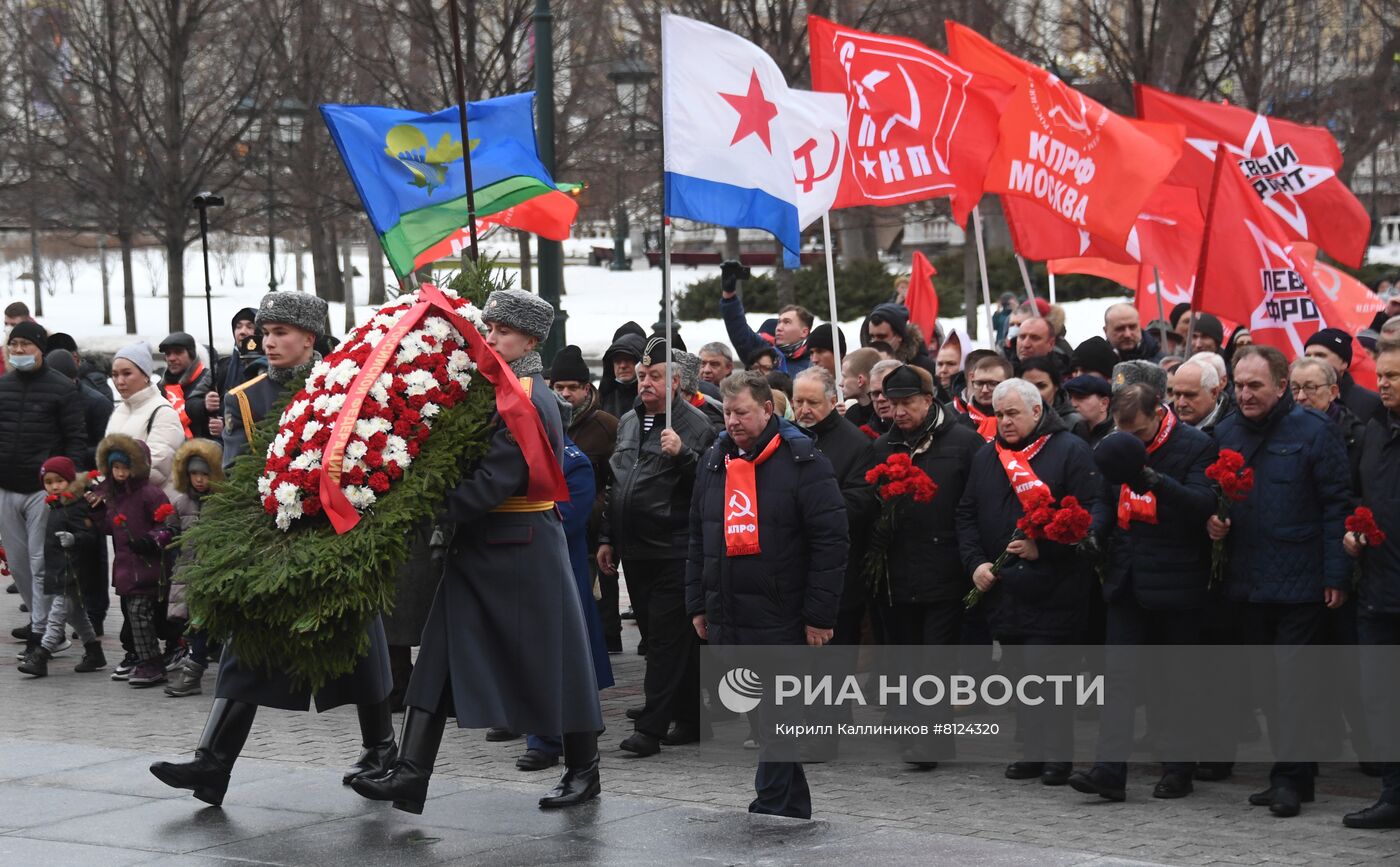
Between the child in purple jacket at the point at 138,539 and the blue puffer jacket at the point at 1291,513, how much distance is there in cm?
613

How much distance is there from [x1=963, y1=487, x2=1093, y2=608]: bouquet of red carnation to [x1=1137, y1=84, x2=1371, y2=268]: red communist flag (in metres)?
5.57

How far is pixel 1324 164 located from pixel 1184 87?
12.4 metres

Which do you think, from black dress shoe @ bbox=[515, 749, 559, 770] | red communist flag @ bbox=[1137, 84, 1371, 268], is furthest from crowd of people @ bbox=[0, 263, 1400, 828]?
red communist flag @ bbox=[1137, 84, 1371, 268]

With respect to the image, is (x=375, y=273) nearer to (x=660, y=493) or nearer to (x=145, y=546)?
(x=145, y=546)

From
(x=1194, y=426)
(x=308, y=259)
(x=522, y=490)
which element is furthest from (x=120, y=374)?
(x=308, y=259)

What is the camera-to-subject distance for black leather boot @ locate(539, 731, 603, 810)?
7.82m

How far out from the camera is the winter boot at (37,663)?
37.7 ft

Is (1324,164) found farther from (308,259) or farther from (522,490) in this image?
(308,259)

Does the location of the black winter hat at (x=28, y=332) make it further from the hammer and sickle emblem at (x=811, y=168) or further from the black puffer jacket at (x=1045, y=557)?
the black puffer jacket at (x=1045, y=557)

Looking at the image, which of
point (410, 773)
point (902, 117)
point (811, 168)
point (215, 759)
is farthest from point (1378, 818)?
point (902, 117)

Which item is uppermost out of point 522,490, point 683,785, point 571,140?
point 571,140

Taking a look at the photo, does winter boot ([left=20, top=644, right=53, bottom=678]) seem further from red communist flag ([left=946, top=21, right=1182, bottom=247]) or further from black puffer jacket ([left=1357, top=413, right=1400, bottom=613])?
black puffer jacket ([left=1357, top=413, right=1400, bottom=613])

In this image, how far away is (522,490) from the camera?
7.59 metres

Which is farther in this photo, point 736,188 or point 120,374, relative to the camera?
point 120,374
